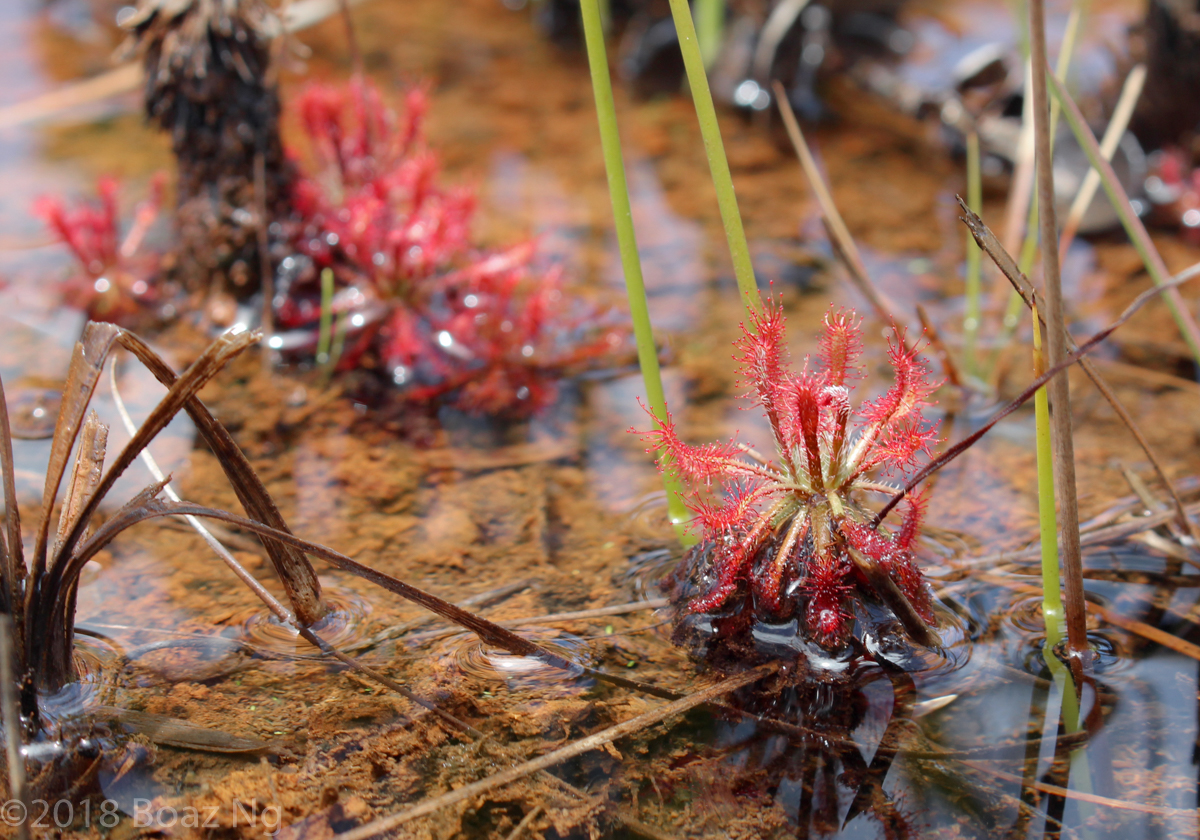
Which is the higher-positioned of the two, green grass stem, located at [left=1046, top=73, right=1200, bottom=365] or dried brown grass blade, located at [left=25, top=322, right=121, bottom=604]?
green grass stem, located at [left=1046, top=73, right=1200, bottom=365]

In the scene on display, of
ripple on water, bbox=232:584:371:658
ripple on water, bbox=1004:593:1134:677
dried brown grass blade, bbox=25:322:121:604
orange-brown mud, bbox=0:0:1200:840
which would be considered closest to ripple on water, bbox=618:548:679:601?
orange-brown mud, bbox=0:0:1200:840

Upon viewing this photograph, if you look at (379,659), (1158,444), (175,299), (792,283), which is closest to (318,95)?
(175,299)

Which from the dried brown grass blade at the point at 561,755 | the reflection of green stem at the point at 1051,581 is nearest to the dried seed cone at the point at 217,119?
the dried brown grass blade at the point at 561,755

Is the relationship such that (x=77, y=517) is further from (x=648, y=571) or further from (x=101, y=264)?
(x=101, y=264)

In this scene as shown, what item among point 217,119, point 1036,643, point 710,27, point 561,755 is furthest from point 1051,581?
point 710,27

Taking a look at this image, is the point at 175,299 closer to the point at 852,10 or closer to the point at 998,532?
the point at 998,532

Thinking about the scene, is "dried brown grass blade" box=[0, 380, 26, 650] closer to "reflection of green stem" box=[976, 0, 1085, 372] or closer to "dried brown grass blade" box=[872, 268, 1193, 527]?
"dried brown grass blade" box=[872, 268, 1193, 527]

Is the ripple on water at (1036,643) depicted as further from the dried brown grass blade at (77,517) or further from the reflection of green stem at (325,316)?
the reflection of green stem at (325,316)
